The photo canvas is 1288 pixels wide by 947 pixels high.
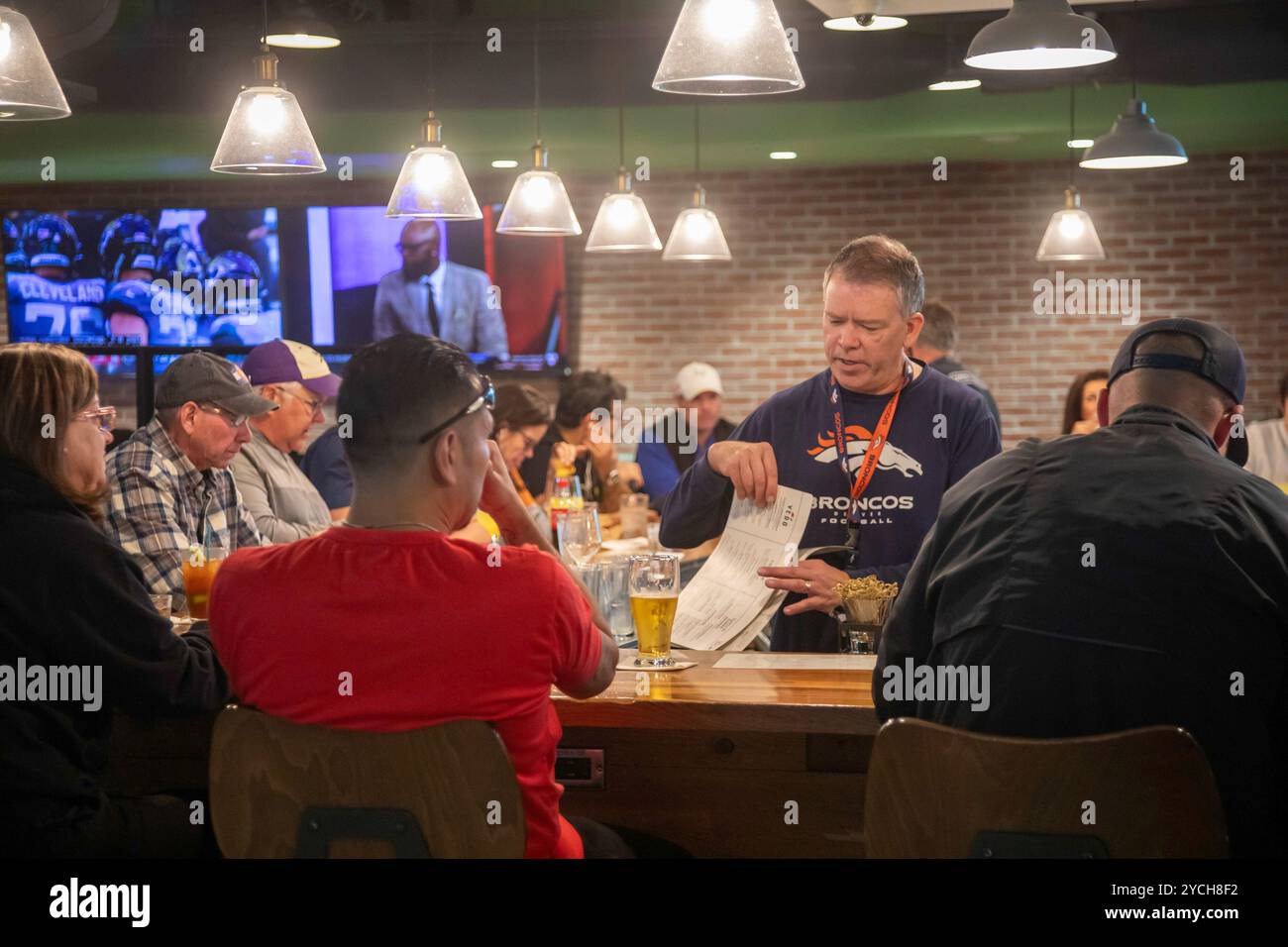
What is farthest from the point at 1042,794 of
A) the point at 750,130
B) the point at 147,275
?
the point at 147,275

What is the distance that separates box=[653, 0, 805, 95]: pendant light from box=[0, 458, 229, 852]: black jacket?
1.29 m

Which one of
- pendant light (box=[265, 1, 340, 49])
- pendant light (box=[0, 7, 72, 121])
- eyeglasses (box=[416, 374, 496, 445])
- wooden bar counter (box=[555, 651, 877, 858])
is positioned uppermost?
pendant light (box=[265, 1, 340, 49])

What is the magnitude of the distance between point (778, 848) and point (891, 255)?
4.11 ft

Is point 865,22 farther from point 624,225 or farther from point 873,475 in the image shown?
point 873,475

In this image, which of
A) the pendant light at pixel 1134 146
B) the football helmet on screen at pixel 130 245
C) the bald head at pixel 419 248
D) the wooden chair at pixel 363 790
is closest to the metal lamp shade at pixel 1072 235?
the pendant light at pixel 1134 146

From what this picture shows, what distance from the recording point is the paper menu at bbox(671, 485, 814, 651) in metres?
2.50

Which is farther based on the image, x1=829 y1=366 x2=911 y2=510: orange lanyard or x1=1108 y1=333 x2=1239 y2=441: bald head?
x1=829 y1=366 x2=911 y2=510: orange lanyard

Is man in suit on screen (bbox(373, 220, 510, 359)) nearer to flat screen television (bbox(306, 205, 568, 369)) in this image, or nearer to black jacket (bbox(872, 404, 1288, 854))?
flat screen television (bbox(306, 205, 568, 369))

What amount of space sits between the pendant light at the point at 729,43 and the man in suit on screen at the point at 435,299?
5999 mm

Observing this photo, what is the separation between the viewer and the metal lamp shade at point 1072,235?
20.2 ft

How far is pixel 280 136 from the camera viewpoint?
3160mm

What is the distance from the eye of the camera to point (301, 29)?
4.87m

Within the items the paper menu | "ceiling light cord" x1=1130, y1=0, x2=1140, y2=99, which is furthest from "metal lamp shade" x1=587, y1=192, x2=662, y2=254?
the paper menu
